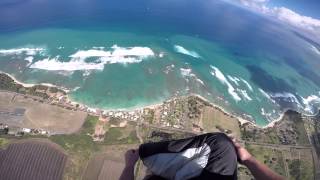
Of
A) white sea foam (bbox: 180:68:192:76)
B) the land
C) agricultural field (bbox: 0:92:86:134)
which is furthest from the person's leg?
white sea foam (bbox: 180:68:192:76)

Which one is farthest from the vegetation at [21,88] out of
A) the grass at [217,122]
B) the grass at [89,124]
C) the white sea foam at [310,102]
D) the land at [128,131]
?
the white sea foam at [310,102]

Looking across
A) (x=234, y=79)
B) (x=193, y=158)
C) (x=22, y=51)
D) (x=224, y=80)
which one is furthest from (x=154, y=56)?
(x=193, y=158)

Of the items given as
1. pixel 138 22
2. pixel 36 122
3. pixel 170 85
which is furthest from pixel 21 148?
pixel 138 22

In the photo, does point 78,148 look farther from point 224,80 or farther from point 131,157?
point 131,157

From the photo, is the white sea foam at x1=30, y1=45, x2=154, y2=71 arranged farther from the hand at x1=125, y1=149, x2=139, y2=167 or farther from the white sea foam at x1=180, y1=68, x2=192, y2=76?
the hand at x1=125, y1=149, x2=139, y2=167

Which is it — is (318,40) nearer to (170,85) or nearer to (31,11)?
(170,85)

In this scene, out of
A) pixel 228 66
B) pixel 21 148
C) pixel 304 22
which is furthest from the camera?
pixel 304 22
